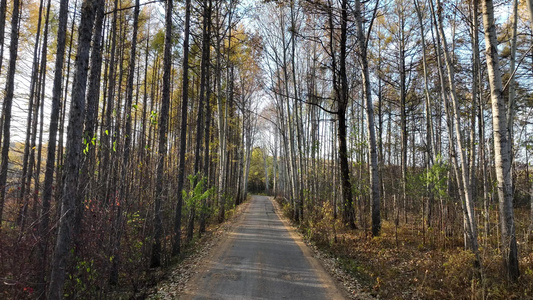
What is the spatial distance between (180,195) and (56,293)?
4225 mm

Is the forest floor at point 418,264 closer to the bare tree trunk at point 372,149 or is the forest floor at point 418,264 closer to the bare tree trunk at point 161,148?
the bare tree trunk at point 372,149

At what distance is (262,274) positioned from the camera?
569cm

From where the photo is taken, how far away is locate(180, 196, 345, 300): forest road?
4.75 meters

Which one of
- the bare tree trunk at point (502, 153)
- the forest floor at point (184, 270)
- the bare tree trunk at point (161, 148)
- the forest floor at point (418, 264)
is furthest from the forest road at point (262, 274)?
the bare tree trunk at point (502, 153)

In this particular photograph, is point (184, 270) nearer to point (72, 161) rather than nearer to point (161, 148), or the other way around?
point (161, 148)

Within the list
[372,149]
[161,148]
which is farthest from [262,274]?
[372,149]

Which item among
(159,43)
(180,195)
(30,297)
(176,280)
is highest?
(159,43)

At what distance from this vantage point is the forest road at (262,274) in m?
4.75

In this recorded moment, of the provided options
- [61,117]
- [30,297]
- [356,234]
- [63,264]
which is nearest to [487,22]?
[356,234]

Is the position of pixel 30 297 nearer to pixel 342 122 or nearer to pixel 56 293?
pixel 56 293

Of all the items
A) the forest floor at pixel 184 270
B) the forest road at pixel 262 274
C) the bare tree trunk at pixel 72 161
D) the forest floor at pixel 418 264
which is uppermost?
the bare tree trunk at pixel 72 161

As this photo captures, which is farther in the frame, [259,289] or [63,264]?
[259,289]

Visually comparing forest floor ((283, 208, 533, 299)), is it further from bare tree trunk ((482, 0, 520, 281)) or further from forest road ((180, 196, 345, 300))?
forest road ((180, 196, 345, 300))

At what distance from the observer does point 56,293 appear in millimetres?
3207
